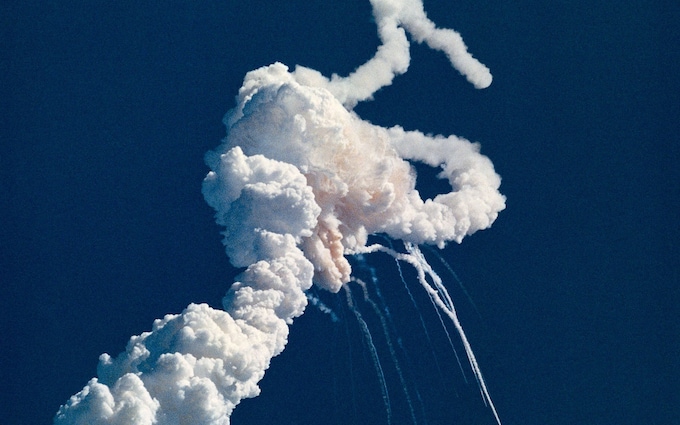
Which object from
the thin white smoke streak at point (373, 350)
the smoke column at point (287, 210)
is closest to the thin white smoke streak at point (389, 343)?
the thin white smoke streak at point (373, 350)

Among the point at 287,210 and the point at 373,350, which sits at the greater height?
the point at 287,210

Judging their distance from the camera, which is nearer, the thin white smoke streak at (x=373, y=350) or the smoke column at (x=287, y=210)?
the smoke column at (x=287, y=210)

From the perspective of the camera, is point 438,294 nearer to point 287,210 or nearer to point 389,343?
point 389,343

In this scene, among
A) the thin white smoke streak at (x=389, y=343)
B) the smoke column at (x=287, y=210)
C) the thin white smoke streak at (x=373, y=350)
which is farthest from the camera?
the thin white smoke streak at (x=389, y=343)

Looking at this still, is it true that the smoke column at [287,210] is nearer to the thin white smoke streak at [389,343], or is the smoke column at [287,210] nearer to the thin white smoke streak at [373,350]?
the thin white smoke streak at [373,350]

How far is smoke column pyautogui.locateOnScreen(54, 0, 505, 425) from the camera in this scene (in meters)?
31.9

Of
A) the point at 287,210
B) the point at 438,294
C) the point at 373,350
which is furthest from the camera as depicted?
the point at 438,294

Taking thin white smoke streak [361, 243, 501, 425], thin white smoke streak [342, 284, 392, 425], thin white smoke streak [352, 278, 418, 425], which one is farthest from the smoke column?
thin white smoke streak [352, 278, 418, 425]

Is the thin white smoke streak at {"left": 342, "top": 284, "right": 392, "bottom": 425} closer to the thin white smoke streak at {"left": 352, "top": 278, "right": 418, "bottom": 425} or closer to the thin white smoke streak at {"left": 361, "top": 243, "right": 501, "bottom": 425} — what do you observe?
the thin white smoke streak at {"left": 352, "top": 278, "right": 418, "bottom": 425}

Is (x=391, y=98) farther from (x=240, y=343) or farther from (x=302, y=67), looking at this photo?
(x=240, y=343)

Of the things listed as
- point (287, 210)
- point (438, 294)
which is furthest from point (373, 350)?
point (287, 210)

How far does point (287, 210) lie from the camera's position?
35438mm

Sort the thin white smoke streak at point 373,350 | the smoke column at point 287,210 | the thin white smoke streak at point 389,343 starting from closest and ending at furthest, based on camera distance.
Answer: the smoke column at point 287,210 < the thin white smoke streak at point 373,350 < the thin white smoke streak at point 389,343

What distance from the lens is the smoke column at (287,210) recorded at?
31938 mm
